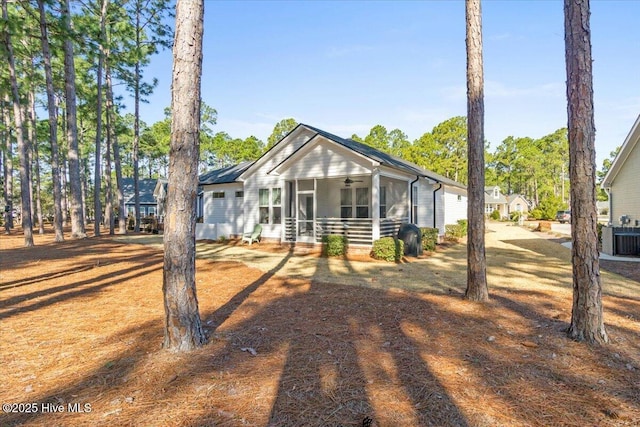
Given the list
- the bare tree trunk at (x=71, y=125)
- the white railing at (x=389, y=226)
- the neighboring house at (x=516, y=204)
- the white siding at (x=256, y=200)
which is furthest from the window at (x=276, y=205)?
the neighboring house at (x=516, y=204)

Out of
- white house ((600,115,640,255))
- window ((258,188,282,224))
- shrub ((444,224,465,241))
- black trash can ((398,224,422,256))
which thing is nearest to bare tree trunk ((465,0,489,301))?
black trash can ((398,224,422,256))

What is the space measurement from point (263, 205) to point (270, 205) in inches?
23.8

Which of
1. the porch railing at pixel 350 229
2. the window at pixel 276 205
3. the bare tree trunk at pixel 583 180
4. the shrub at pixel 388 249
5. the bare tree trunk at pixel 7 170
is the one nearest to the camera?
the bare tree trunk at pixel 583 180

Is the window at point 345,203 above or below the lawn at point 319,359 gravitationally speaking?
above

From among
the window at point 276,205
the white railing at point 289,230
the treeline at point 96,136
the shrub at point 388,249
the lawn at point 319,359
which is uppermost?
the treeline at point 96,136

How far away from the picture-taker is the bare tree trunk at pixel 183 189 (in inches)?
144

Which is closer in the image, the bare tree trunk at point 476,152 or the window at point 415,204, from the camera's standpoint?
the bare tree trunk at point 476,152

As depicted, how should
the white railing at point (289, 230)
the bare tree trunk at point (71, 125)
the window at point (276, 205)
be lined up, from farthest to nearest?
the bare tree trunk at point (71, 125)
the window at point (276, 205)
the white railing at point (289, 230)

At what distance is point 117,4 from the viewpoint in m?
21.2

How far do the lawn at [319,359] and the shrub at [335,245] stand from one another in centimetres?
528

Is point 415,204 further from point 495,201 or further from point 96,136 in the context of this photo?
point 495,201

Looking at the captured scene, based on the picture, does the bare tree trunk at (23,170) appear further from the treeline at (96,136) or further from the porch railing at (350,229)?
the porch railing at (350,229)

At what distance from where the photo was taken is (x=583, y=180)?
13.1 feet

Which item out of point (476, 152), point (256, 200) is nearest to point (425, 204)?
point (256, 200)
